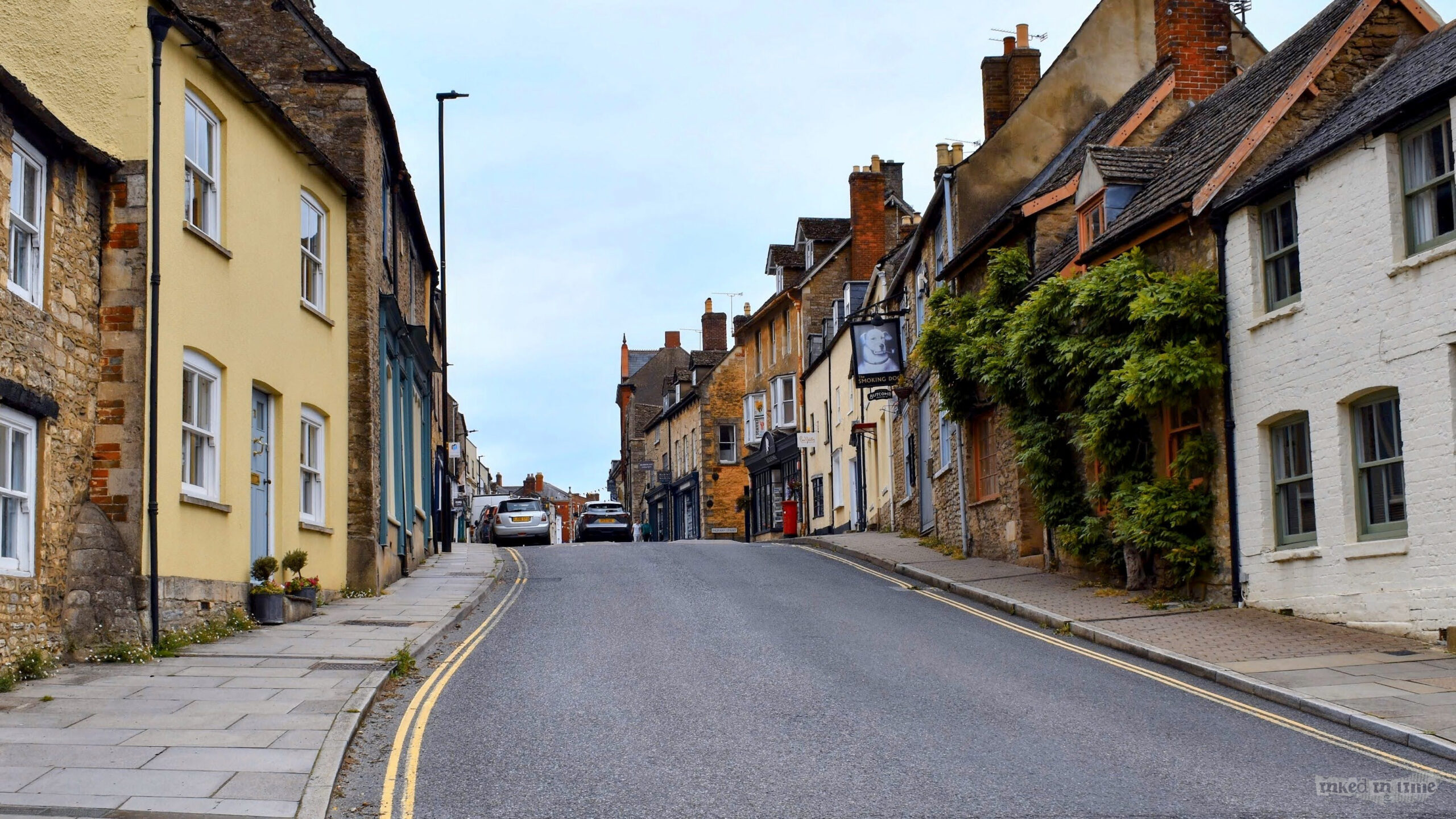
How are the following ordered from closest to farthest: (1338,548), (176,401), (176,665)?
1. (176,665)
2. (176,401)
3. (1338,548)

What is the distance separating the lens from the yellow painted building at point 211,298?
12.6 meters

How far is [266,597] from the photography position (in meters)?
15.2

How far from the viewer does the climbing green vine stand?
1655 centimetres

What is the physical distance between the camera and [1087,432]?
18.2m

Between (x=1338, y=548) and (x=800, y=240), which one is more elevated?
(x=800, y=240)

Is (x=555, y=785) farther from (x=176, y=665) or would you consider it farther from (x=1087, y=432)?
(x=1087, y=432)

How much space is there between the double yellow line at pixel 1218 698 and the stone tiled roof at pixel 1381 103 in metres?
5.69

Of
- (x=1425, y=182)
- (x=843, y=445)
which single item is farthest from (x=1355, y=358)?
(x=843, y=445)

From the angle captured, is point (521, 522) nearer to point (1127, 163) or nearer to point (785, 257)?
point (785, 257)

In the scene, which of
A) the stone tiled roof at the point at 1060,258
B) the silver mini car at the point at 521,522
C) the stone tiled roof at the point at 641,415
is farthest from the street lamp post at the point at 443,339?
the stone tiled roof at the point at 641,415

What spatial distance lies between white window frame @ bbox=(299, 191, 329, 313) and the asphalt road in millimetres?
5648

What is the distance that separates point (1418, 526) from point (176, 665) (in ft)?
38.0

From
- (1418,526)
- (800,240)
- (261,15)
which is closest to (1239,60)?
(1418,526)

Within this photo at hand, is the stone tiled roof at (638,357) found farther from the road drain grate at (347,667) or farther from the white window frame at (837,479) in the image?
the road drain grate at (347,667)
